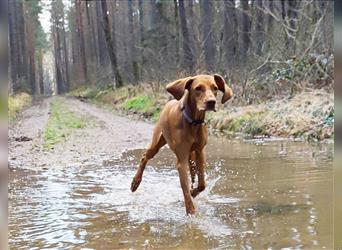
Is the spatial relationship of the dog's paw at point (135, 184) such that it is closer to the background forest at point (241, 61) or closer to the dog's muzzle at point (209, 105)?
the dog's muzzle at point (209, 105)

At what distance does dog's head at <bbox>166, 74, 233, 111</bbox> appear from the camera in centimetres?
441

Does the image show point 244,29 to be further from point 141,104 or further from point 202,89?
point 202,89

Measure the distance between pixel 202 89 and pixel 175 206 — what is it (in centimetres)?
156

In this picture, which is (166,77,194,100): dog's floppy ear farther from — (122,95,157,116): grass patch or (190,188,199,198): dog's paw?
(122,95,157,116): grass patch

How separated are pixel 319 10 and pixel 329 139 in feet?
19.7

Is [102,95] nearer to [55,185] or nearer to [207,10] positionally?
[207,10]

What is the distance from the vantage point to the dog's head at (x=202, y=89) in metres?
4.41

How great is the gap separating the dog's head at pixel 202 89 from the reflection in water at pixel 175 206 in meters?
1.10

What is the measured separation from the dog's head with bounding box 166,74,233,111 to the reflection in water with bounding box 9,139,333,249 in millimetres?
1099

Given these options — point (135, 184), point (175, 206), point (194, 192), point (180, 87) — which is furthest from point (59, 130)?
point (180, 87)

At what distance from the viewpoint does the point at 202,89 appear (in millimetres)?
4559

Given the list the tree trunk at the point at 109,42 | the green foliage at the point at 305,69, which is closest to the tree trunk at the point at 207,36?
the green foliage at the point at 305,69

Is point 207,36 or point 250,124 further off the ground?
point 207,36

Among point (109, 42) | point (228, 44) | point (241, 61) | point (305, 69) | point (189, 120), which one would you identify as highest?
point (109, 42)
